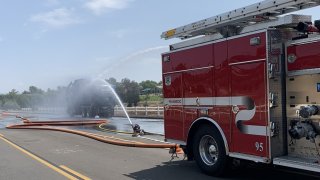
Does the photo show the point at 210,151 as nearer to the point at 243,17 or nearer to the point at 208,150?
the point at 208,150

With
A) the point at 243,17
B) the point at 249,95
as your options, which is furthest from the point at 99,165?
the point at 243,17

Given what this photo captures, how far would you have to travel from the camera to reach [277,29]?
7336mm

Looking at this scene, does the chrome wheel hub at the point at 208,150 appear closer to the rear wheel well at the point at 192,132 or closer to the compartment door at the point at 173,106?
the rear wheel well at the point at 192,132

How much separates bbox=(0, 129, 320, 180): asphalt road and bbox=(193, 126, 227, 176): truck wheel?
196 mm

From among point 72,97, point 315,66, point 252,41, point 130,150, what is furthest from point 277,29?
point 72,97

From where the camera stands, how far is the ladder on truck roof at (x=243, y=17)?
7.48 metres

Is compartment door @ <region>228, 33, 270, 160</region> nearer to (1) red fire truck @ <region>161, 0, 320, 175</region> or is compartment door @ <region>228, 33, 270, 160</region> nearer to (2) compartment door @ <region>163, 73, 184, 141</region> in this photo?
(1) red fire truck @ <region>161, 0, 320, 175</region>

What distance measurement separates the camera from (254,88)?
299 inches

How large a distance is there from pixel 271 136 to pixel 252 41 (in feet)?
5.17

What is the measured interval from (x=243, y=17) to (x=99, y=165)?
4.68 m

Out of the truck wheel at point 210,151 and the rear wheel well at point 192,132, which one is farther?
the rear wheel well at point 192,132

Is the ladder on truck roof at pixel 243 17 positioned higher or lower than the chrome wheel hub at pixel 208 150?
higher

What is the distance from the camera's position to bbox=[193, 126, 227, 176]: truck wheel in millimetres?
8457

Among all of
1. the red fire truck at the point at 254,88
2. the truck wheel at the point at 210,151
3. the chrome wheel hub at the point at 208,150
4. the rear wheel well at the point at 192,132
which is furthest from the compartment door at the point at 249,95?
the rear wheel well at the point at 192,132
